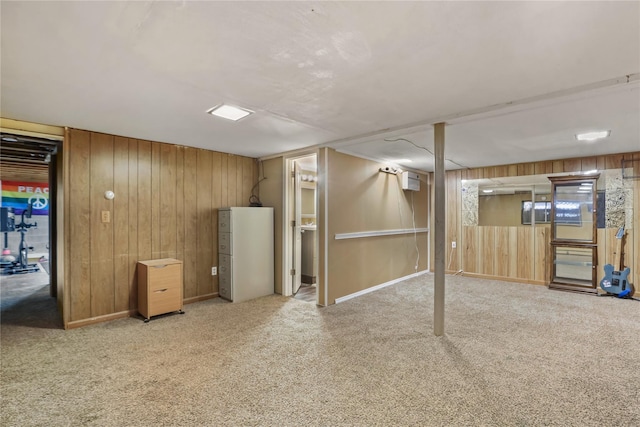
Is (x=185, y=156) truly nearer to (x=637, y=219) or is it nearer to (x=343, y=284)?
(x=343, y=284)

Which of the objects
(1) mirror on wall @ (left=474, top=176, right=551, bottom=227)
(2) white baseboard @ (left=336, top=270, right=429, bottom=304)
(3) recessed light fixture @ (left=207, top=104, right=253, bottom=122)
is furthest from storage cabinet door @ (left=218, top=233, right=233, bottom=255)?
(1) mirror on wall @ (left=474, top=176, right=551, bottom=227)

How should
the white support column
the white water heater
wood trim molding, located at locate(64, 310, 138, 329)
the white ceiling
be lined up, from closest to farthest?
1. the white ceiling
2. the white support column
3. wood trim molding, located at locate(64, 310, 138, 329)
4. the white water heater

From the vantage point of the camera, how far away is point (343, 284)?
4.17 m

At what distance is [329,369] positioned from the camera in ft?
7.50

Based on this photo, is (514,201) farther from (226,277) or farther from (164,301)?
(164,301)

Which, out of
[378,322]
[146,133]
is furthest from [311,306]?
[146,133]

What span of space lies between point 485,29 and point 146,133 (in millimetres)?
3409

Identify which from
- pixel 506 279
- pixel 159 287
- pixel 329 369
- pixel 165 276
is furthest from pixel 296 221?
pixel 506 279

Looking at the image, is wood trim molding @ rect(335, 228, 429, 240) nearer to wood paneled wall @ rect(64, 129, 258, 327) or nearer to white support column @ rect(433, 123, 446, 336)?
white support column @ rect(433, 123, 446, 336)

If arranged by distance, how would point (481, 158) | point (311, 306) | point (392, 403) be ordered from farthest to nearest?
1. point (481, 158)
2. point (311, 306)
3. point (392, 403)

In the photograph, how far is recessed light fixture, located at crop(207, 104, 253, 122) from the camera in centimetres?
258

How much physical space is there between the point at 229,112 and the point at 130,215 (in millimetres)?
1951

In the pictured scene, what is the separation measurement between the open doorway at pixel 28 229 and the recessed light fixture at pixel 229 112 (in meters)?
1.90

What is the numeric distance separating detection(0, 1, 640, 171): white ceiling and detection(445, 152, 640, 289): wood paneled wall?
5.95 feet
